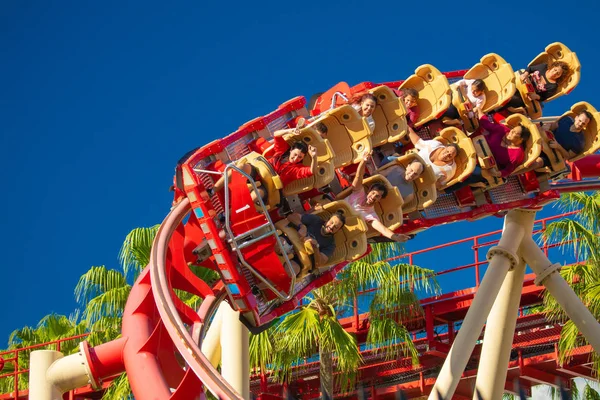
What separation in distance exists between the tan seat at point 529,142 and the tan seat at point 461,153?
1.79ft

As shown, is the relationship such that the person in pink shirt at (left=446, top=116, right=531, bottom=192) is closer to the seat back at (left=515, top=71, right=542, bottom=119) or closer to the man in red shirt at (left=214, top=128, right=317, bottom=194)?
the seat back at (left=515, top=71, right=542, bottom=119)

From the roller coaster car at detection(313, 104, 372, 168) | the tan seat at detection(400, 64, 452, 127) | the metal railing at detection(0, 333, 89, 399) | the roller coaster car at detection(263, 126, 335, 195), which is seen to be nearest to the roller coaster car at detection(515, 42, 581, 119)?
the tan seat at detection(400, 64, 452, 127)

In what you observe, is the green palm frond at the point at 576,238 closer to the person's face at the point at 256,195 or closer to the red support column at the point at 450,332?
the red support column at the point at 450,332

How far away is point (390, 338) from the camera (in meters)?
14.7

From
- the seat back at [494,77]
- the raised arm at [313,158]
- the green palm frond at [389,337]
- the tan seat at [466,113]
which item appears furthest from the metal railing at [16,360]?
the seat back at [494,77]

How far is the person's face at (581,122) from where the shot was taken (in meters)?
12.5

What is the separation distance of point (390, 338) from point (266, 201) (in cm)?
418

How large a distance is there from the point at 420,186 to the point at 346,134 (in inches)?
30.7

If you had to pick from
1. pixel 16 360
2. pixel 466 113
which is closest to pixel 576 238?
pixel 466 113

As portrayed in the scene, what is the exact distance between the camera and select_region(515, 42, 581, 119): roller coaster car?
42.3 ft

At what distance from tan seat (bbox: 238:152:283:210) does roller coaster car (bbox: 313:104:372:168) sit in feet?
2.46

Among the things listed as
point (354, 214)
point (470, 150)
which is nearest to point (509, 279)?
point (470, 150)

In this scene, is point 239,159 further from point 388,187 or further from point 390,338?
point 390,338

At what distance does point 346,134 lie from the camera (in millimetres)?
11594
